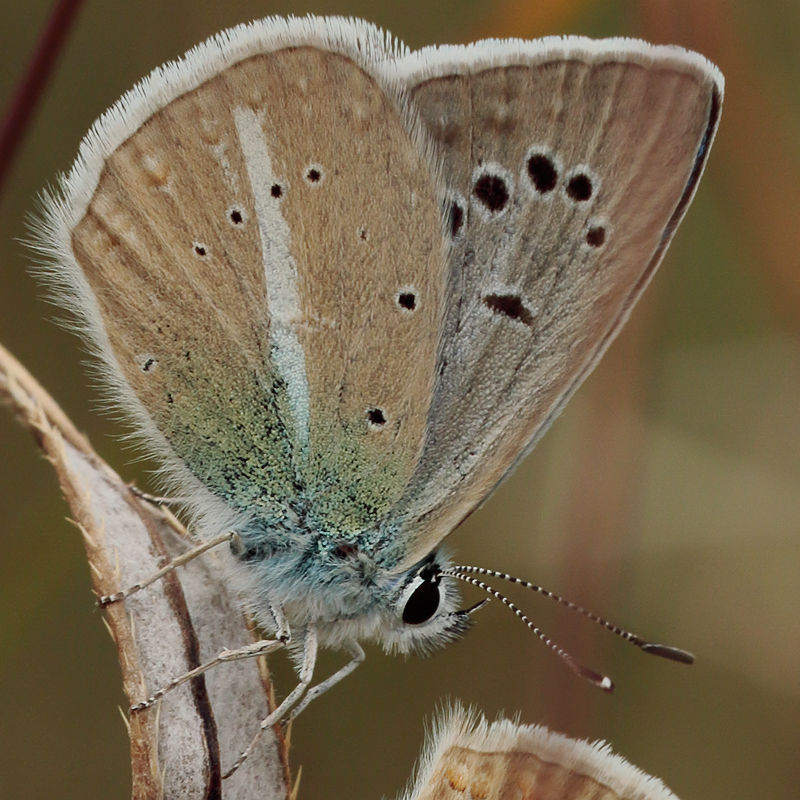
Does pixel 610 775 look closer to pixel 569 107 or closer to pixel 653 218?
pixel 653 218

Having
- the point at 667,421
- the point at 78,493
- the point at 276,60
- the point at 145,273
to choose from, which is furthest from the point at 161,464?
the point at 667,421

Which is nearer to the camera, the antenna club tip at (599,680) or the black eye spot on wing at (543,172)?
the antenna club tip at (599,680)

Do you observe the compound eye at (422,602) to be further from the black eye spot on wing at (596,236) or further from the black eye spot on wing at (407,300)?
the black eye spot on wing at (596,236)

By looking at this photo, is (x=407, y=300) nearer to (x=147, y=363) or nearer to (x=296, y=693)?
(x=147, y=363)

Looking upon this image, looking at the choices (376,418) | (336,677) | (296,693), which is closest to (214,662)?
(296,693)

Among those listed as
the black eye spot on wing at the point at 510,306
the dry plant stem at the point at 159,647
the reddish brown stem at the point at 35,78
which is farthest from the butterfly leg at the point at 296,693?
the reddish brown stem at the point at 35,78

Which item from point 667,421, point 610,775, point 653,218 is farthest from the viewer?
point 667,421

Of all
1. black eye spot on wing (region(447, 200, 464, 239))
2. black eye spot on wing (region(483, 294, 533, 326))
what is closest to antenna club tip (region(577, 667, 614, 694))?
black eye spot on wing (region(483, 294, 533, 326))
